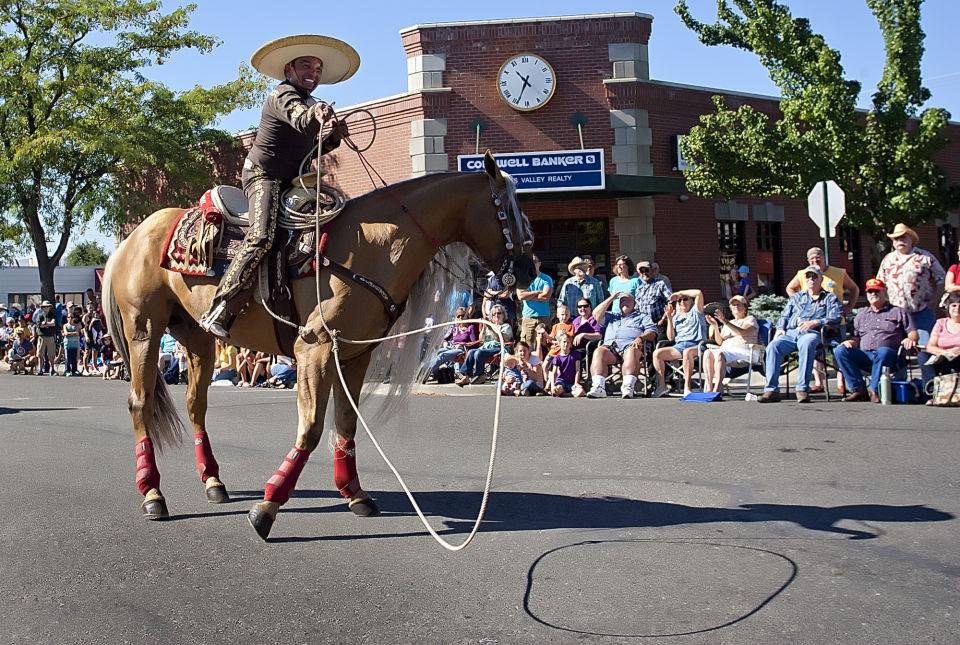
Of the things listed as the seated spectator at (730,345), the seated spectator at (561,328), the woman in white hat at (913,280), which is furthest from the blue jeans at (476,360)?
the woman in white hat at (913,280)

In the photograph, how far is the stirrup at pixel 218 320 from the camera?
19.3ft

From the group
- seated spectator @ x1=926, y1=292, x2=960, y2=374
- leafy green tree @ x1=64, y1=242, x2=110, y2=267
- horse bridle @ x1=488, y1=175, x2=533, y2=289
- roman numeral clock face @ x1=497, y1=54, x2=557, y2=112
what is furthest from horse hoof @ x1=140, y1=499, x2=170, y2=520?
leafy green tree @ x1=64, y1=242, x2=110, y2=267

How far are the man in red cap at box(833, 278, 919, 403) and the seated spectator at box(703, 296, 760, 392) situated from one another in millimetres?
1365

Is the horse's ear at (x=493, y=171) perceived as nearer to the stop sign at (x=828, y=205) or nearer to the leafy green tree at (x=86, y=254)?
the stop sign at (x=828, y=205)

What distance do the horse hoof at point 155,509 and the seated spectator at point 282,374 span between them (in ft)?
36.2

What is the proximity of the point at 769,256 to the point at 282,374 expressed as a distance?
49.0 feet

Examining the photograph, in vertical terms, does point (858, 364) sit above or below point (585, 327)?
below

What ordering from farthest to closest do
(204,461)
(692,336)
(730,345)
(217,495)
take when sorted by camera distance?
1. (692,336)
2. (730,345)
3. (204,461)
4. (217,495)

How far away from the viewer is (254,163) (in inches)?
234

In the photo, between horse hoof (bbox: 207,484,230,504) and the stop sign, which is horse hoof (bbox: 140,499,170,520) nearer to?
horse hoof (bbox: 207,484,230,504)

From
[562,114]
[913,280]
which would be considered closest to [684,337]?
[913,280]

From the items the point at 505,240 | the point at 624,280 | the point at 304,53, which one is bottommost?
the point at 505,240

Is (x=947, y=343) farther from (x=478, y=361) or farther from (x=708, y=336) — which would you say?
(x=478, y=361)

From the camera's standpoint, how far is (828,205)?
14.8 metres
